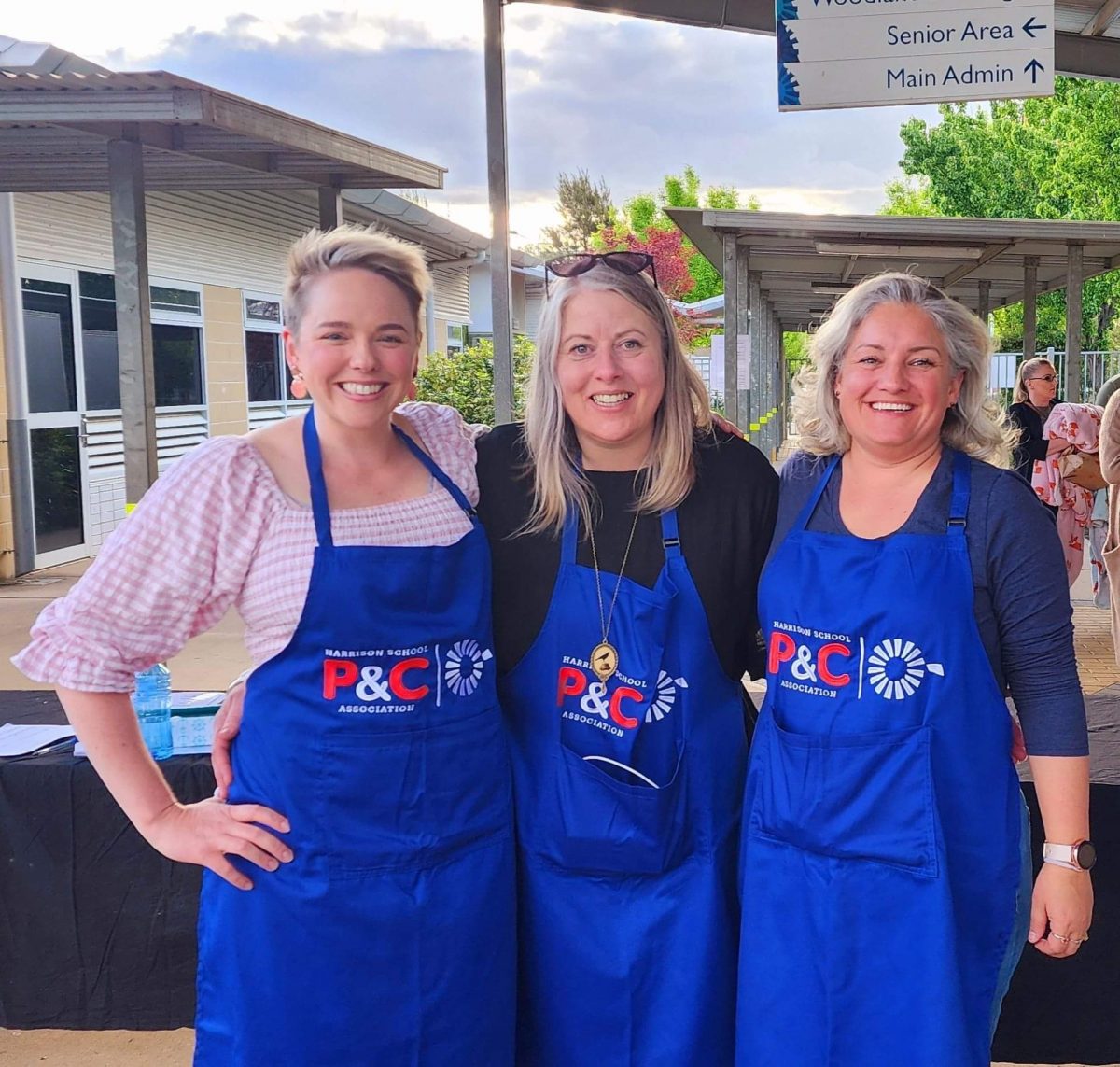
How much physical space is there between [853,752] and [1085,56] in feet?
13.7

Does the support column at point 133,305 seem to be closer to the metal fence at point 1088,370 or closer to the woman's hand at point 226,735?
the woman's hand at point 226,735

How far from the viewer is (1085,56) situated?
187 inches

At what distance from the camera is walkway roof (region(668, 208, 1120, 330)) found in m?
8.40

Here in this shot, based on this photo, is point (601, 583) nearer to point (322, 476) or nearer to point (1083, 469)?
point (322, 476)

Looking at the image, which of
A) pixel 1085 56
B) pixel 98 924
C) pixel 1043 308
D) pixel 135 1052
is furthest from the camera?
pixel 1043 308

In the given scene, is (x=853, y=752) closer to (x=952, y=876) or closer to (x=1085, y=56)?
(x=952, y=876)

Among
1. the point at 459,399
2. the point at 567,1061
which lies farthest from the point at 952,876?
the point at 459,399

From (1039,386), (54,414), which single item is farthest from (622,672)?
(54,414)

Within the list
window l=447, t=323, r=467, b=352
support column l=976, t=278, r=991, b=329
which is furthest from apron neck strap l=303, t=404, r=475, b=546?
window l=447, t=323, r=467, b=352

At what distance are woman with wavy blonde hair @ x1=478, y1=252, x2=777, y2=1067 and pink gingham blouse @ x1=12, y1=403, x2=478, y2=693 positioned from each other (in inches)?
14.6

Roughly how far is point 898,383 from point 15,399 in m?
9.03

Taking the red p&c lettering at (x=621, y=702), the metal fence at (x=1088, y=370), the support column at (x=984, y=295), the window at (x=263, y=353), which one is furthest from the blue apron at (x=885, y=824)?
the metal fence at (x=1088, y=370)

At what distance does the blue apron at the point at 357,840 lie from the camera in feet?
5.43

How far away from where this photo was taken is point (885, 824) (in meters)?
1.72
